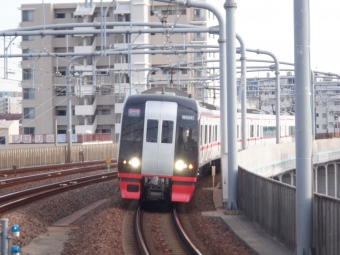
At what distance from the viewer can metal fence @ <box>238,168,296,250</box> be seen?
12.8m

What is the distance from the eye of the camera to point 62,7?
6328 centimetres

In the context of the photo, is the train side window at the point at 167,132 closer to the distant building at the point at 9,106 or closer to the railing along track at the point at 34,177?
the railing along track at the point at 34,177

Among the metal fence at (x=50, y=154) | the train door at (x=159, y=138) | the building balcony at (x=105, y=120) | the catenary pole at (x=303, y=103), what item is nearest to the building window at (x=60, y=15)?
the building balcony at (x=105, y=120)

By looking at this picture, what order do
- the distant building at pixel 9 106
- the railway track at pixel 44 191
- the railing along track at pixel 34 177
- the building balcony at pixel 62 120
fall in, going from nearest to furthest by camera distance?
the railway track at pixel 44 191 < the railing along track at pixel 34 177 < the building balcony at pixel 62 120 < the distant building at pixel 9 106

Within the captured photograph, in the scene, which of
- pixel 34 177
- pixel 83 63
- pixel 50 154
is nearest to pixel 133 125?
pixel 34 177

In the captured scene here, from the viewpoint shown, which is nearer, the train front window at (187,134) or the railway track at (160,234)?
the railway track at (160,234)

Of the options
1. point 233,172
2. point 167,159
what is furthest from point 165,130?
point 233,172

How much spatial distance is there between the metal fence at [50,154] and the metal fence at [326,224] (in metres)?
28.3

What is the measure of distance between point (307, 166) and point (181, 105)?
25.6 ft

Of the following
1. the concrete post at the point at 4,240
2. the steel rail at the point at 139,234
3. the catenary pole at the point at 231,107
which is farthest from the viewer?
the catenary pole at the point at 231,107

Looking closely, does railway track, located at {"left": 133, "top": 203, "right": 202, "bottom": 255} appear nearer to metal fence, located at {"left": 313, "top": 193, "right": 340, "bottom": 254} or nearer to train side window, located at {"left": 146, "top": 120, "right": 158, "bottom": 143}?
train side window, located at {"left": 146, "top": 120, "right": 158, "bottom": 143}

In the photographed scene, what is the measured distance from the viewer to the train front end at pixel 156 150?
17.7 meters

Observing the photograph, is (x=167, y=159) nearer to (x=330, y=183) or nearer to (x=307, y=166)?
(x=307, y=166)

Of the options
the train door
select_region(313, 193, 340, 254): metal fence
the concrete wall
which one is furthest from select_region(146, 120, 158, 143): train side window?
select_region(313, 193, 340, 254): metal fence
